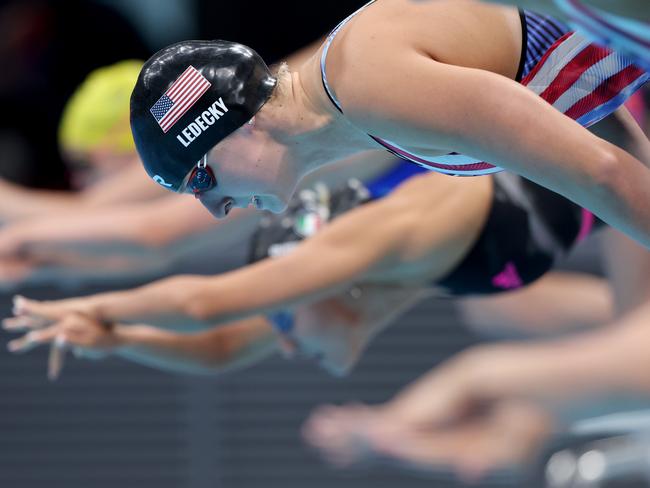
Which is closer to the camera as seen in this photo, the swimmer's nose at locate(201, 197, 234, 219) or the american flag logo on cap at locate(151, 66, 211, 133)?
the american flag logo on cap at locate(151, 66, 211, 133)

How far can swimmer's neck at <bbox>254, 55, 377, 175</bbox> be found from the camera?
2.63 metres

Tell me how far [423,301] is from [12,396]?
8.07 feet

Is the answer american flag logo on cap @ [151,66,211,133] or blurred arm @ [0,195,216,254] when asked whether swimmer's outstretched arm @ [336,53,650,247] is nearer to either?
american flag logo on cap @ [151,66,211,133]

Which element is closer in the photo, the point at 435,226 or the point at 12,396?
the point at 435,226

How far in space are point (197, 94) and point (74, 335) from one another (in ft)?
4.46

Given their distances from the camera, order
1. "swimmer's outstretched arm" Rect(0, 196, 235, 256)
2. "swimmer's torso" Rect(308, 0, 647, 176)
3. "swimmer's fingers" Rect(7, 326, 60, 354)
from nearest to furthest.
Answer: "swimmer's torso" Rect(308, 0, 647, 176) < "swimmer's fingers" Rect(7, 326, 60, 354) < "swimmer's outstretched arm" Rect(0, 196, 235, 256)

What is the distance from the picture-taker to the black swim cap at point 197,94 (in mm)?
2666

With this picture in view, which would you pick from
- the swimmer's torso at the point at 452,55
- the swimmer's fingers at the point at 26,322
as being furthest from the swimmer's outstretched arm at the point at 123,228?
the swimmer's torso at the point at 452,55

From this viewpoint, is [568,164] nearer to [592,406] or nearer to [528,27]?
[528,27]

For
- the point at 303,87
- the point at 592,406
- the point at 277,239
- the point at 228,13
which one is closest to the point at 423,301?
the point at 228,13

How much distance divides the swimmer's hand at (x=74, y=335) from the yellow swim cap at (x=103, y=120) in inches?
70.4

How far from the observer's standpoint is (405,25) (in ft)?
8.05

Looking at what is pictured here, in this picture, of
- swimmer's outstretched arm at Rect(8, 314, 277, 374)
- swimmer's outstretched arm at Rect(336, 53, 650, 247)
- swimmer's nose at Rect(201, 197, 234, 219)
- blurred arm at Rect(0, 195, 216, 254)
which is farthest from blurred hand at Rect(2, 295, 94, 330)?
swimmer's outstretched arm at Rect(336, 53, 650, 247)

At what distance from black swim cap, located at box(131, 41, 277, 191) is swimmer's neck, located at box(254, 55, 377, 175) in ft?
0.18
